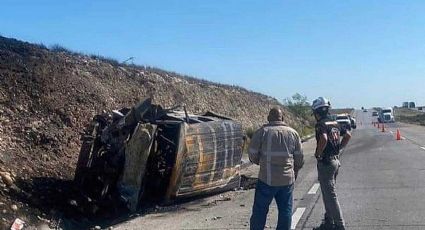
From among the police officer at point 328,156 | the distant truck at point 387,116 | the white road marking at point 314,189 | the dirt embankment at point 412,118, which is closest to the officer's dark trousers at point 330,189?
the police officer at point 328,156

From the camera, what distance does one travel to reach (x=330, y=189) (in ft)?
24.6

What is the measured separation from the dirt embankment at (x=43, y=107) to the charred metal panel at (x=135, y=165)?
53.3 inches

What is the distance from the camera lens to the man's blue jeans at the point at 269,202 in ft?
22.5

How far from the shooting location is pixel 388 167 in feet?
55.4

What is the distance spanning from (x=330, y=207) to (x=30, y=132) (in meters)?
7.13

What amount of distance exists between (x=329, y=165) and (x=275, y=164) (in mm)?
1074

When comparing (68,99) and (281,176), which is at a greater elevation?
(68,99)

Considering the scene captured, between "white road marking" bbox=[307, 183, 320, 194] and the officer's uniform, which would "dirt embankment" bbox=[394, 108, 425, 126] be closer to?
"white road marking" bbox=[307, 183, 320, 194]

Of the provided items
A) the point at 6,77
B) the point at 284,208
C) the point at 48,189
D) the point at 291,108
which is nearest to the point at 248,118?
the point at 291,108

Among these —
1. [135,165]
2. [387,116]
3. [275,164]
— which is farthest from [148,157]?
[387,116]

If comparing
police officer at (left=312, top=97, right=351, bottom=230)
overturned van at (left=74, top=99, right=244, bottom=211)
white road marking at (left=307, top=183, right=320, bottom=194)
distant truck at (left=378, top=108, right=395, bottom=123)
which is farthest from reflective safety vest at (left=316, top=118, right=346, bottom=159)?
distant truck at (left=378, top=108, right=395, bottom=123)

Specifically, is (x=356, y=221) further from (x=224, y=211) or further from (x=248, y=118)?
(x=248, y=118)

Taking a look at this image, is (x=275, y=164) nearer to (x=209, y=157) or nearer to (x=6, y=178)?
(x=209, y=157)

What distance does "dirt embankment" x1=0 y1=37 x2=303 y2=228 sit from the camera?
1030 centimetres
